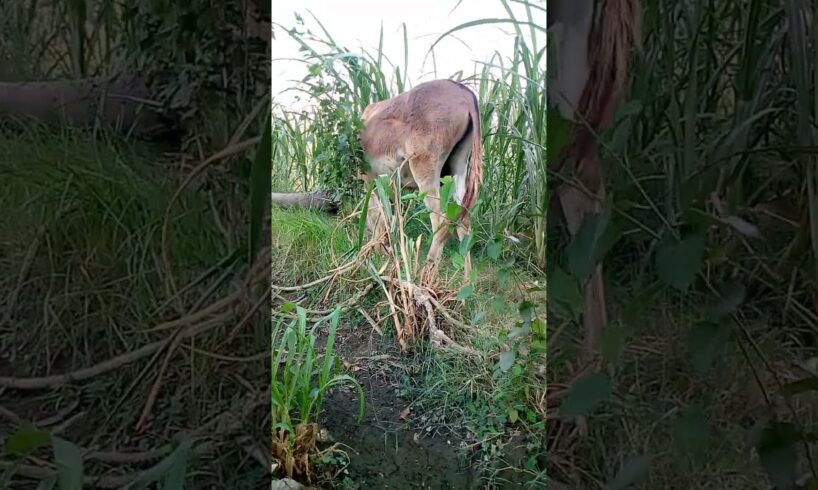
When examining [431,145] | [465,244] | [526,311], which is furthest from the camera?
[431,145]

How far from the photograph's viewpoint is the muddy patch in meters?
0.89

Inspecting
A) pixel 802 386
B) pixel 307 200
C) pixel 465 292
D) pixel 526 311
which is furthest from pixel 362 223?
pixel 802 386

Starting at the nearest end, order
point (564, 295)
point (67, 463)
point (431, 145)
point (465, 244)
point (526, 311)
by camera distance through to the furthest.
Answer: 1. point (67, 463)
2. point (564, 295)
3. point (526, 311)
4. point (465, 244)
5. point (431, 145)

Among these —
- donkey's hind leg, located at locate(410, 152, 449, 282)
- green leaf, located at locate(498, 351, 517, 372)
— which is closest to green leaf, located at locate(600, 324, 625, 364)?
green leaf, located at locate(498, 351, 517, 372)

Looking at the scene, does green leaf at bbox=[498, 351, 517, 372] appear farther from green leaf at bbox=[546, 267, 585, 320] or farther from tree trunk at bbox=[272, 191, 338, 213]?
tree trunk at bbox=[272, 191, 338, 213]

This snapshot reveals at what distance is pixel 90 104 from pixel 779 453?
71 centimetres

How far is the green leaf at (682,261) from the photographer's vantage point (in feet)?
1.59

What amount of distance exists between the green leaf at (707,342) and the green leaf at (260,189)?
44 cm

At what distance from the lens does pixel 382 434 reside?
0.92 m

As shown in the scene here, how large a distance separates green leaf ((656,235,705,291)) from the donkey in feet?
1.55

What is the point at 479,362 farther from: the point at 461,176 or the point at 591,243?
the point at 591,243

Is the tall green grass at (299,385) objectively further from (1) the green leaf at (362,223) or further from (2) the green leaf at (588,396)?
(2) the green leaf at (588,396)

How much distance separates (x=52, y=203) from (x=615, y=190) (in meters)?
0.59

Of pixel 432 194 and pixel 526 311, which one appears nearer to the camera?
pixel 526 311
